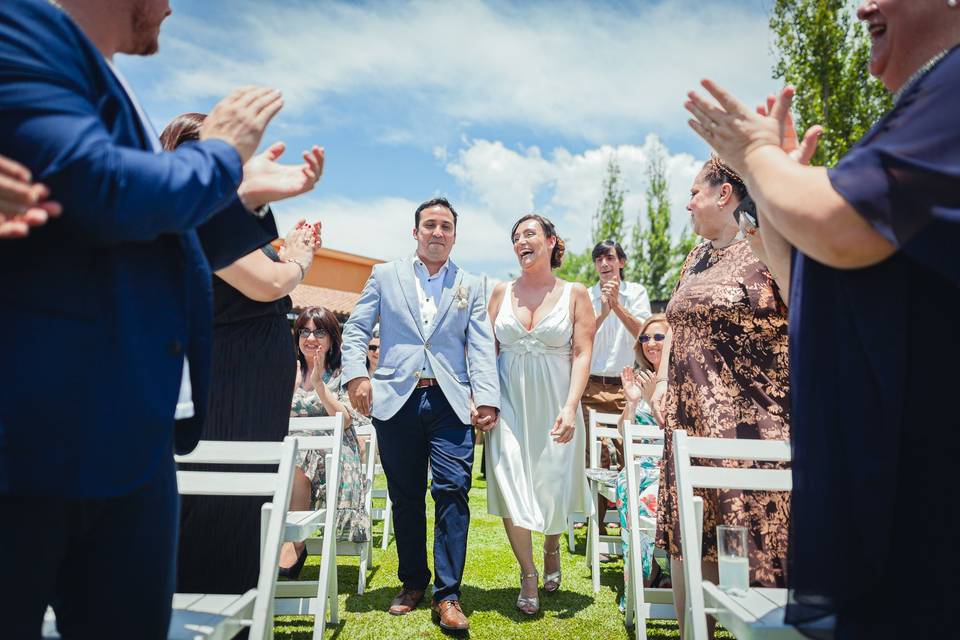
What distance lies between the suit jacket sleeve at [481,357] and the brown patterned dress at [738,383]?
152 cm

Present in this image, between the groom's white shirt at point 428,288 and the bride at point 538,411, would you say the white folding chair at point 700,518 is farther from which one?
the groom's white shirt at point 428,288

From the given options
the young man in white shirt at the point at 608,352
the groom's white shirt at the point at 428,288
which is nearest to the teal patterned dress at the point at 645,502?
the groom's white shirt at the point at 428,288

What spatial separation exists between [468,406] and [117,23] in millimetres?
3253

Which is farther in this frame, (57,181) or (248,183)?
(248,183)

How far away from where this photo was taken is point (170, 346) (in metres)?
1.30

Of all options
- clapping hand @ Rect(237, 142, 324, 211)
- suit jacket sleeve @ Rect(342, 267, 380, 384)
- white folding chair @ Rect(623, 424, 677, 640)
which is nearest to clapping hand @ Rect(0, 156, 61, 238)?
clapping hand @ Rect(237, 142, 324, 211)

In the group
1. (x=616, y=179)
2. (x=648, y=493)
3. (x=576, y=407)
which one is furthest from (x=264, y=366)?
(x=616, y=179)

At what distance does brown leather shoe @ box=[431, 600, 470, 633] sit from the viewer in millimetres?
3760

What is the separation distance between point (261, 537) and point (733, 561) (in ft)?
5.61

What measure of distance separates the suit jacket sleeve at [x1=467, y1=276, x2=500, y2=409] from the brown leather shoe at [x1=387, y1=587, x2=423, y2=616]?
1.33 metres

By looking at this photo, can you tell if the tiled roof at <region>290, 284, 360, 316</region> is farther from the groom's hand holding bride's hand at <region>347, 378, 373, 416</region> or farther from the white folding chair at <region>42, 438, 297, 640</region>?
the white folding chair at <region>42, 438, 297, 640</region>

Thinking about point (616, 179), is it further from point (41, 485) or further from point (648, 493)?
point (41, 485)

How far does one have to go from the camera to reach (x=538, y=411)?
15.2 feet

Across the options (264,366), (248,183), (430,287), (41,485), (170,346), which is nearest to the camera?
(41,485)
